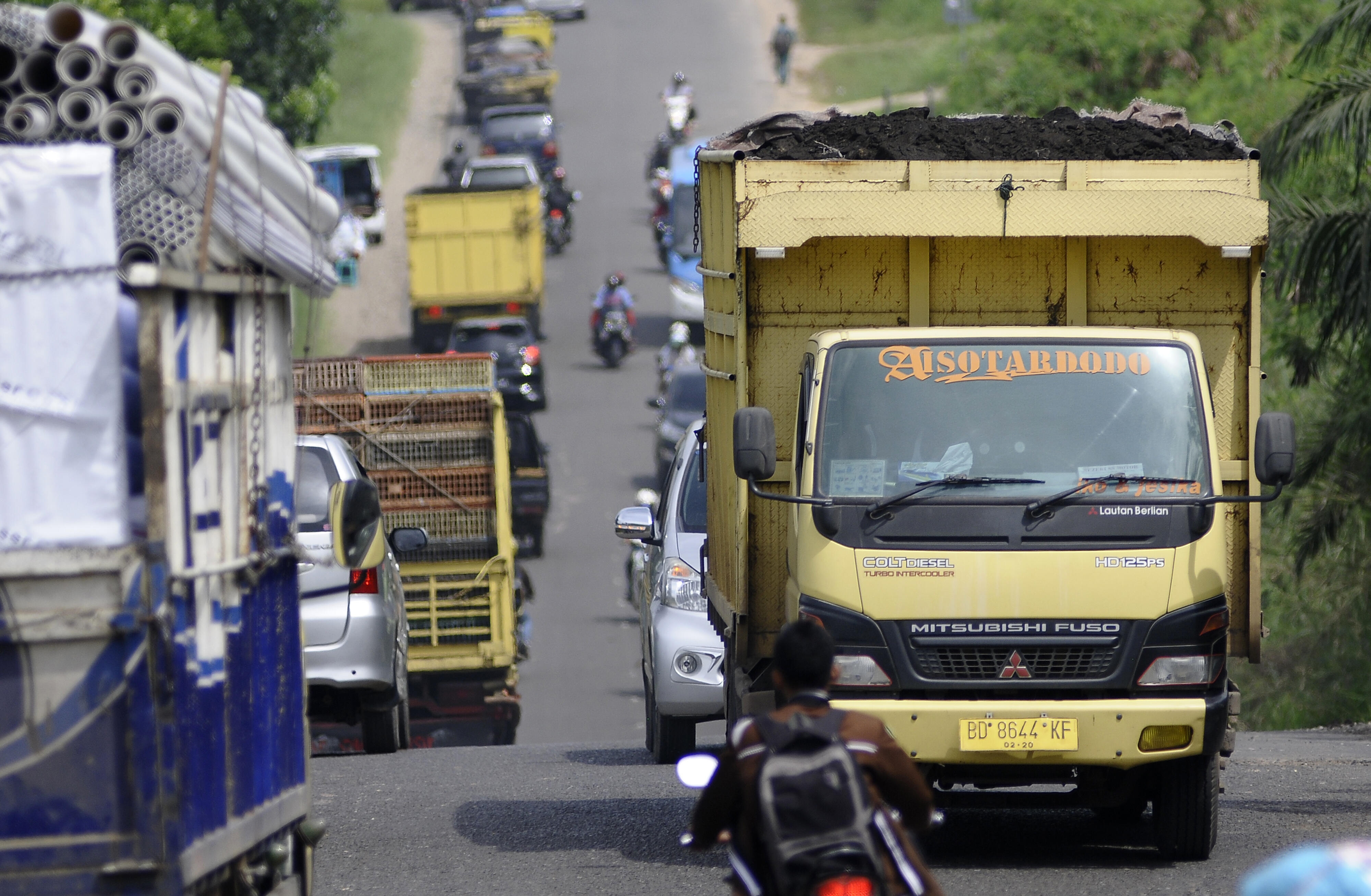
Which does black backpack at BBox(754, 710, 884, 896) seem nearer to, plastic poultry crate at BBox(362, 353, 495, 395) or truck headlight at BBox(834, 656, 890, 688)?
truck headlight at BBox(834, 656, 890, 688)

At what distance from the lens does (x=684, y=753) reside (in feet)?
37.4

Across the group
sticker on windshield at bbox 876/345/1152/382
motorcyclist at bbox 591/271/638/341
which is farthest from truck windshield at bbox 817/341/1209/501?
motorcyclist at bbox 591/271/638/341

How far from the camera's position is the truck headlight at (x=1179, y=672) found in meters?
7.41

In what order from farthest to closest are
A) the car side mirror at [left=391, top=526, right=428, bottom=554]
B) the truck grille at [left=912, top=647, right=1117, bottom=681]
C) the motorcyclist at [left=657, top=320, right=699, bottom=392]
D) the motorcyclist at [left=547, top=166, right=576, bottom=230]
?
the motorcyclist at [left=547, top=166, right=576, bottom=230], the motorcyclist at [left=657, top=320, right=699, bottom=392], the car side mirror at [left=391, top=526, right=428, bottom=554], the truck grille at [left=912, top=647, right=1117, bottom=681]

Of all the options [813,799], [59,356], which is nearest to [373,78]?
[59,356]

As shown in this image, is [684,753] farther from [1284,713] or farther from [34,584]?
[1284,713]

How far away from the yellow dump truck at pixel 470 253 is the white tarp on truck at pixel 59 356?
1238 inches

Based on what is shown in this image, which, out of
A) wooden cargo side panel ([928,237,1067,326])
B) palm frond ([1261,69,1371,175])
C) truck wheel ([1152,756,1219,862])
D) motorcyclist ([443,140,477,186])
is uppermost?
motorcyclist ([443,140,477,186])

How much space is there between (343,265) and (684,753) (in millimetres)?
29922

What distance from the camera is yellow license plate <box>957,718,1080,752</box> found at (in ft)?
23.9

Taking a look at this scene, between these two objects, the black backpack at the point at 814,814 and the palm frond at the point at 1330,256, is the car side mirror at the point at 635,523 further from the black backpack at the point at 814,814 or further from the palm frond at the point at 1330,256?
the palm frond at the point at 1330,256

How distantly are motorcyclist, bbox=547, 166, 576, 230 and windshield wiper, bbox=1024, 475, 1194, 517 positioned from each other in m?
38.5

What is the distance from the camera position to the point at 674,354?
3334 cm

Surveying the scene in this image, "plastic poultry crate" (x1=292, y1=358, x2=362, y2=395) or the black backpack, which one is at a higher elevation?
"plastic poultry crate" (x1=292, y1=358, x2=362, y2=395)
